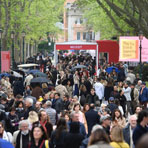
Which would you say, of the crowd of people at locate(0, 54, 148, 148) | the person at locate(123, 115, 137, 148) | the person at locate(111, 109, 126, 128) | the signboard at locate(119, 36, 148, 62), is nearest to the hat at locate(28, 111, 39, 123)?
the crowd of people at locate(0, 54, 148, 148)

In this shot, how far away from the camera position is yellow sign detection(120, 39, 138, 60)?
33.5 metres

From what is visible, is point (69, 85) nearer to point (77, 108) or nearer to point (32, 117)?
point (77, 108)

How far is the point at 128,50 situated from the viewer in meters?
33.8

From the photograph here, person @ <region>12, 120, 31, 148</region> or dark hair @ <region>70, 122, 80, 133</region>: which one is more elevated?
dark hair @ <region>70, 122, 80, 133</region>

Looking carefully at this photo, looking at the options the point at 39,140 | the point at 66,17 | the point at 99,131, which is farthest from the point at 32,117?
the point at 66,17

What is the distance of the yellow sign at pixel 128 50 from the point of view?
3353 cm

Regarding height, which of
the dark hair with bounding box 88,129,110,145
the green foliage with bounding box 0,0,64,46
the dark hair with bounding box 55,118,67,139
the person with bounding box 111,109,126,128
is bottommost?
the person with bounding box 111,109,126,128

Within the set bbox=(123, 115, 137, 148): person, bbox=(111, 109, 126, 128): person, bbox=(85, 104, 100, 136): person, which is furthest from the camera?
bbox=(85, 104, 100, 136): person

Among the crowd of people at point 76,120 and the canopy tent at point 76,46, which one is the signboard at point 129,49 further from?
the crowd of people at point 76,120

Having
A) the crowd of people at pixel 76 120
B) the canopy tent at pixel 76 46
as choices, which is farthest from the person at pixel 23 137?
the canopy tent at pixel 76 46

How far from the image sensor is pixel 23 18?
1943 inches

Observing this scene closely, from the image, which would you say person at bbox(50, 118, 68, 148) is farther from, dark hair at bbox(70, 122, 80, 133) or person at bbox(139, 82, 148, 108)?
person at bbox(139, 82, 148, 108)

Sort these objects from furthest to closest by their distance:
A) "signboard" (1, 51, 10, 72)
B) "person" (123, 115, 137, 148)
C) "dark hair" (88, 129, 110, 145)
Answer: "signboard" (1, 51, 10, 72), "person" (123, 115, 137, 148), "dark hair" (88, 129, 110, 145)

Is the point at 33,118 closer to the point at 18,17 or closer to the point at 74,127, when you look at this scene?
the point at 74,127
